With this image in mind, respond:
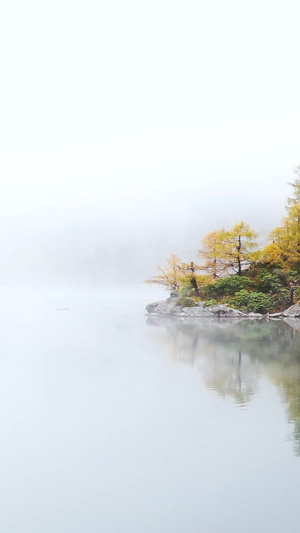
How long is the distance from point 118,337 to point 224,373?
27.9 feet

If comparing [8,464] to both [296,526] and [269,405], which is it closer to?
[296,526]

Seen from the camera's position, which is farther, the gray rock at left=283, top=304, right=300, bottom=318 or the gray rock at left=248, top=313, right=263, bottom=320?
the gray rock at left=248, top=313, right=263, bottom=320

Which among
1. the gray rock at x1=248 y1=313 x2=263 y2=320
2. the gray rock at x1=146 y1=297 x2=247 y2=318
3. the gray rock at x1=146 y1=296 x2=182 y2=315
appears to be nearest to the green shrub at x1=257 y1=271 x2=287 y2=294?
the gray rock at x1=248 y1=313 x2=263 y2=320

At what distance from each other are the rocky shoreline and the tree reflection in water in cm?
708

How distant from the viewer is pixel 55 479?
495 cm

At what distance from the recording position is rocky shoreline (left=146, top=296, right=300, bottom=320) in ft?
89.5

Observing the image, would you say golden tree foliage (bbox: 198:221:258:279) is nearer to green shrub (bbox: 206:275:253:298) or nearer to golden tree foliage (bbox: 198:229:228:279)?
golden tree foliage (bbox: 198:229:228:279)

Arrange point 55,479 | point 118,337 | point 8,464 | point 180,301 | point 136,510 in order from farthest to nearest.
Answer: point 180,301 → point 118,337 → point 8,464 → point 55,479 → point 136,510

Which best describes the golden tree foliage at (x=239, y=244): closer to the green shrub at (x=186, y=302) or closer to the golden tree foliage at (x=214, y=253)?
the golden tree foliage at (x=214, y=253)

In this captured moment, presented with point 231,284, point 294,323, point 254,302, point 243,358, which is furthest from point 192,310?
point 243,358

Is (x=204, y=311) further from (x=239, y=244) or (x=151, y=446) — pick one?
(x=151, y=446)

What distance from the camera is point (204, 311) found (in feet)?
95.3

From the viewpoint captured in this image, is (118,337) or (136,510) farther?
(118,337)

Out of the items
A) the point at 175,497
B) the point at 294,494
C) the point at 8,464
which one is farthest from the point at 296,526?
the point at 8,464
